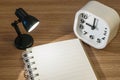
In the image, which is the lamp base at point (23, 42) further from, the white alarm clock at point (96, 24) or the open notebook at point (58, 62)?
the white alarm clock at point (96, 24)

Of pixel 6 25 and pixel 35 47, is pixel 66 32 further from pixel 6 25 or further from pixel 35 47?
pixel 6 25

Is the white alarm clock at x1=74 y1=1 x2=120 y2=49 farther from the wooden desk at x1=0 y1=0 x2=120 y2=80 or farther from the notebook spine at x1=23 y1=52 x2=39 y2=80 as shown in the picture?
the notebook spine at x1=23 y1=52 x2=39 y2=80

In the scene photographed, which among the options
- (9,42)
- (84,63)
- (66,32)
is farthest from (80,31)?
(9,42)

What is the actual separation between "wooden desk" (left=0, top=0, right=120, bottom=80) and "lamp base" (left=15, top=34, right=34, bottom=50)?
0.02m

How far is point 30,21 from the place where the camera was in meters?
0.92

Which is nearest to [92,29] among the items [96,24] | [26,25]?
[96,24]

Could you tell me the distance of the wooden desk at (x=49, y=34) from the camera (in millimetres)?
946

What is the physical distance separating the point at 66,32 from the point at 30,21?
0.23 metres

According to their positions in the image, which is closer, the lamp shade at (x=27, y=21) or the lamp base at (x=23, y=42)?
the lamp shade at (x=27, y=21)

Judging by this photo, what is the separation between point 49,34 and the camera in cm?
109

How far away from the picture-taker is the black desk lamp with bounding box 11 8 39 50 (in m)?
0.92

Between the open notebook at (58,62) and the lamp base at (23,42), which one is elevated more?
the lamp base at (23,42)

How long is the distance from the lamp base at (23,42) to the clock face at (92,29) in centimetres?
23

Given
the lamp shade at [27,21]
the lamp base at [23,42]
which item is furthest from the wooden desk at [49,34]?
the lamp shade at [27,21]
